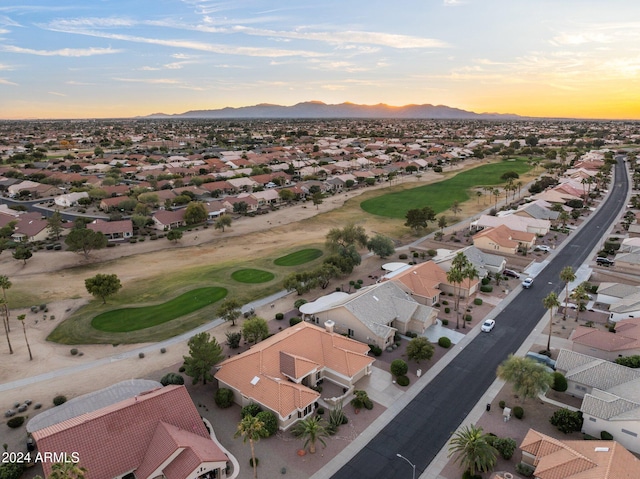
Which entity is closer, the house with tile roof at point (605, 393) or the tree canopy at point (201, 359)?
the house with tile roof at point (605, 393)

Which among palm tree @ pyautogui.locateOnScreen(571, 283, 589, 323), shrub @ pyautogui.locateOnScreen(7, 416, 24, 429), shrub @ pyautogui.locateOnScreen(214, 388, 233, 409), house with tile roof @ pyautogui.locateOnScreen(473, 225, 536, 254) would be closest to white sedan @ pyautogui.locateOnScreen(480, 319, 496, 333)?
palm tree @ pyautogui.locateOnScreen(571, 283, 589, 323)

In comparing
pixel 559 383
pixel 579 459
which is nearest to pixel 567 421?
pixel 559 383

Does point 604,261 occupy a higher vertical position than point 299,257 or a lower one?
higher

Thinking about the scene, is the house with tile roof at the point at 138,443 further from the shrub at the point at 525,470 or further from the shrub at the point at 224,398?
the shrub at the point at 525,470

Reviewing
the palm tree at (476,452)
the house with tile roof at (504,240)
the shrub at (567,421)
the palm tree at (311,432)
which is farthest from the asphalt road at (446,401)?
the house with tile roof at (504,240)

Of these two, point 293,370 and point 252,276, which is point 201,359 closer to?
point 293,370

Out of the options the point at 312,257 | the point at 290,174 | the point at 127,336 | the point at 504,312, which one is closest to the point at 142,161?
the point at 290,174
